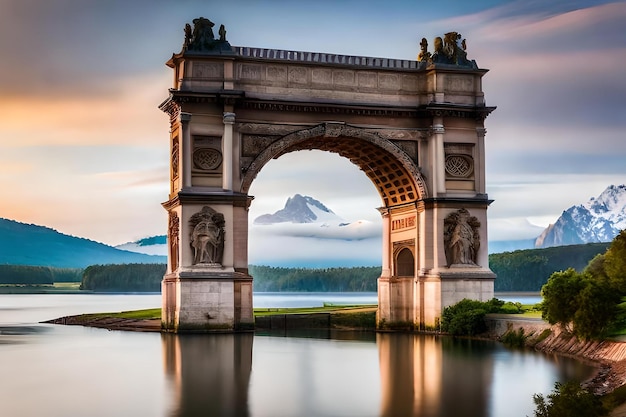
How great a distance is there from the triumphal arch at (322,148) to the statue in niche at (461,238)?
0.18ft

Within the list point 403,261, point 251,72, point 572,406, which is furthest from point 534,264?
point 572,406

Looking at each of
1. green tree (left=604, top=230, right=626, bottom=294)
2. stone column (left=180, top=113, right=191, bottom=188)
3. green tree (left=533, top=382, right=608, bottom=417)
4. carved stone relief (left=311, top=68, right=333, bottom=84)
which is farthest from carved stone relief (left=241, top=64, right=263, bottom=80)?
green tree (left=533, top=382, right=608, bottom=417)

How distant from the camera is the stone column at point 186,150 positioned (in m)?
46.6

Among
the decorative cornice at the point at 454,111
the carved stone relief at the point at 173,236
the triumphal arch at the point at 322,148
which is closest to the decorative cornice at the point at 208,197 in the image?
the triumphal arch at the point at 322,148

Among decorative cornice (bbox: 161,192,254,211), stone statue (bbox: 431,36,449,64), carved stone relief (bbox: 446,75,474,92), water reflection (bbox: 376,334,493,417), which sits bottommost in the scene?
water reflection (bbox: 376,334,493,417)

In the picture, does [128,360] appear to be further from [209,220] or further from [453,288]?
[453,288]

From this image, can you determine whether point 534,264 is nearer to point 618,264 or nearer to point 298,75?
point 298,75

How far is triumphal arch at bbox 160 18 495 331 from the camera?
153ft

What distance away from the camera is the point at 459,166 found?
50.2 metres

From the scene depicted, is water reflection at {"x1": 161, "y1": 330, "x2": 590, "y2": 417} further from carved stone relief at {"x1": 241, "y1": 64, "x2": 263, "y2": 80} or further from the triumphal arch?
carved stone relief at {"x1": 241, "y1": 64, "x2": 263, "y2": 80}

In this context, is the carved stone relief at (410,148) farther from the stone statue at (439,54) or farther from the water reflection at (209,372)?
the water reflection at (209,372)

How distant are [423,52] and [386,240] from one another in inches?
366

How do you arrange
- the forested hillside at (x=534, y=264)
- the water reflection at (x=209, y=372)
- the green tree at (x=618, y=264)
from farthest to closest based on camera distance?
the forested hillside at (x=534, y=264) → the green tree at (x=618, y=264) → the water reflection at (x=209, y=372)

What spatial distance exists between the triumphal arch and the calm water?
378 cm
